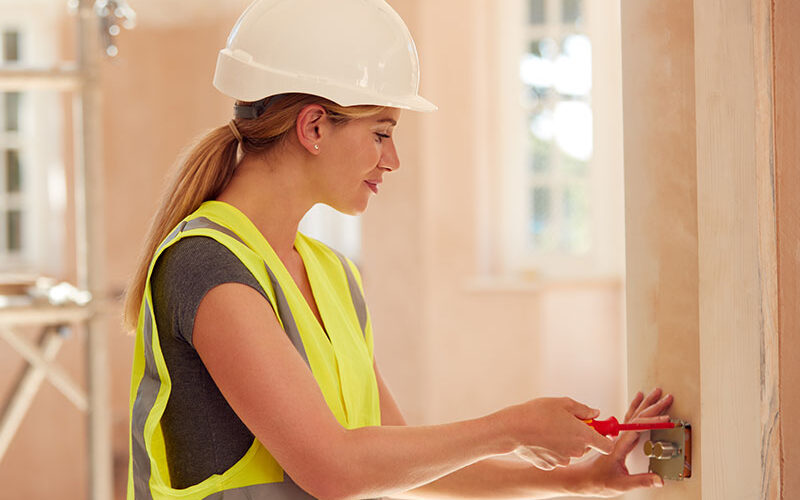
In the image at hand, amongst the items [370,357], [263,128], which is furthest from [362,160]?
[370,357]

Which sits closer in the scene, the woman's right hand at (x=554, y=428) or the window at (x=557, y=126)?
the woman's right hand at (x=554, y=428)

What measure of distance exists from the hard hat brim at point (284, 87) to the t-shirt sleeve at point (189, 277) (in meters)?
0.21

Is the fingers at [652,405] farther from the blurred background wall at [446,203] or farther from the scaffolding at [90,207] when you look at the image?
the blurred background wall at [446,203]

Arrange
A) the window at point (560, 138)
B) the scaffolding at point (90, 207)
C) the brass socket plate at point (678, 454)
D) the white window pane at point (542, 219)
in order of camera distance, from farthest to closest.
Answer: the white window pane at point (542, 219) → the window at point (560, 138) → the scaffolding at point (90, 207) → the brass socket plate at point (678, 454)

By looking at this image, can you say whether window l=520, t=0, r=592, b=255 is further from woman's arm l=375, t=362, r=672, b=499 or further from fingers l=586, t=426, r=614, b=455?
fingers l=586, t=426, r=614, b=455

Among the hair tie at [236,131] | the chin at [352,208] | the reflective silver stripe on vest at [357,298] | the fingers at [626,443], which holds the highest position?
the hair tie at [236,131]

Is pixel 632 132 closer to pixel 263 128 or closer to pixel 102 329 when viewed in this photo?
pixel 263 128

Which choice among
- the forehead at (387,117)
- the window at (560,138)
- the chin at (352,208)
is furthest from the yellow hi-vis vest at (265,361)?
the window at (560,138)

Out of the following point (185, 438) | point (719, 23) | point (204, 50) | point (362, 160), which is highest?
point (204, 50)

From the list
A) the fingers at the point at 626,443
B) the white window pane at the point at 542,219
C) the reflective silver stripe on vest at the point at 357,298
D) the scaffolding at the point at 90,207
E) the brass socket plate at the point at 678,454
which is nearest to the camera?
the brass socket plate at the point at 678,454

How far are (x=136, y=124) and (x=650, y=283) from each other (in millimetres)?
4594

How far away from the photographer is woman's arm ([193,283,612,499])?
3.30 feet

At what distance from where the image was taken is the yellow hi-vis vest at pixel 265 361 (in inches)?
43.4

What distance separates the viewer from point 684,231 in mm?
1028
